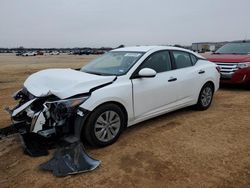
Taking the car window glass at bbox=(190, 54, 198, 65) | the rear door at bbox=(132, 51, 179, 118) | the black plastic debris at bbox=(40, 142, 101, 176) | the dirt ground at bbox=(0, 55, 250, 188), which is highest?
the car window glass at bbox=(190, 54, 198, 65)

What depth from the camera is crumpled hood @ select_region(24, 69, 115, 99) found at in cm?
405

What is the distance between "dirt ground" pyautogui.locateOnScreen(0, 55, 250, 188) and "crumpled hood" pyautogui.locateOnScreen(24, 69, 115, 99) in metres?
0.95

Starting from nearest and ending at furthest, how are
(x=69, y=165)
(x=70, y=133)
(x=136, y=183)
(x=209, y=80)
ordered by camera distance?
(x=136, y=183)
(x=69, y=165)
(x=70, y=133)
(x=209, y=80)

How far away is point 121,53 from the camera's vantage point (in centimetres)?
557

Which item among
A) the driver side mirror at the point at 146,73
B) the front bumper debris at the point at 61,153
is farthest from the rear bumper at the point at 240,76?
the front bumper debris at the point at 61,153

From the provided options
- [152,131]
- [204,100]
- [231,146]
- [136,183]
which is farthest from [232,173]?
[204,100]

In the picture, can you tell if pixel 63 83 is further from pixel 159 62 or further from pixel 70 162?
pixel 159 62

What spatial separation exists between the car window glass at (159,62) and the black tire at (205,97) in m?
1.34

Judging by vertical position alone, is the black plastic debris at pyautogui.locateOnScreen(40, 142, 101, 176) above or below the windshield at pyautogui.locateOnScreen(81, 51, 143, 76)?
below

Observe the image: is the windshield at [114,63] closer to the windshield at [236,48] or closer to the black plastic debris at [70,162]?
the black plastic debris at [70,162]

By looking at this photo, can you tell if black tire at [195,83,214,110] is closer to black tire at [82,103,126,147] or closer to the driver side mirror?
the driver side mirror

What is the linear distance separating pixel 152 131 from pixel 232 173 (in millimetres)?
1810

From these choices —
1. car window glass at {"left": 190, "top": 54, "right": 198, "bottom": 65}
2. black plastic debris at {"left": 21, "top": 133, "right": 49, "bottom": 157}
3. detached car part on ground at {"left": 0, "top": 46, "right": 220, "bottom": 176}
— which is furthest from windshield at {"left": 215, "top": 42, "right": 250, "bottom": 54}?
black plastic debris at {"left": 21, "top": 133, "right": 49, "bottom": 157}

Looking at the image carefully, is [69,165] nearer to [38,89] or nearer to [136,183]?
[136,183]
